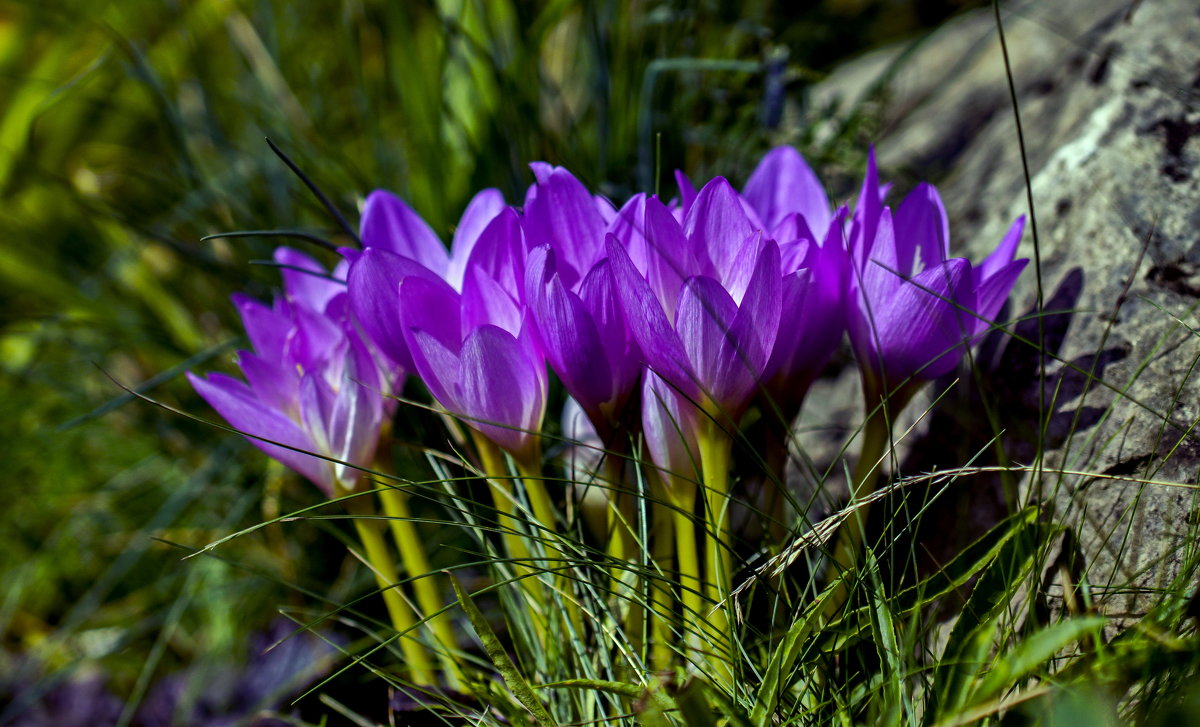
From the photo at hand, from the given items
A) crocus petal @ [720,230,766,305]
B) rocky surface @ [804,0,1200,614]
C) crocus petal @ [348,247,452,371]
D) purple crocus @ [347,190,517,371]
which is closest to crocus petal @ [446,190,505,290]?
purple crocus @ [347,190,517,371]

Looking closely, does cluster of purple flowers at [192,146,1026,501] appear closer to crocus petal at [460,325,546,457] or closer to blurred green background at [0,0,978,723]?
Answer: crocus petal at [460,325,546,457]

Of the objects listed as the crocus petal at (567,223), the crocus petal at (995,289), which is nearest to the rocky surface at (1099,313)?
the crocus petal at (995,289)

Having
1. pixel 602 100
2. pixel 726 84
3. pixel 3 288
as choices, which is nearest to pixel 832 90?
pixel 726 84

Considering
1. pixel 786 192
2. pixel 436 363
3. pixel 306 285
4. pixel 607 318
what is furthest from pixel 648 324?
pixel 306 285

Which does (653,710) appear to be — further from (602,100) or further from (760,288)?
(602,100)

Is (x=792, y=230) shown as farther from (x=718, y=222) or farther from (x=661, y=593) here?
(x=661, y=593)
